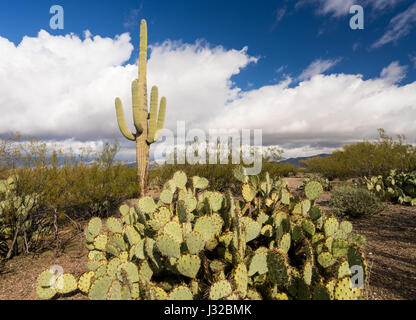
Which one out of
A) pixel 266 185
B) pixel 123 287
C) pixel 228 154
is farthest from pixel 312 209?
pixel 228 154

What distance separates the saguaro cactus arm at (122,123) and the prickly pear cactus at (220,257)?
6744 millimetres

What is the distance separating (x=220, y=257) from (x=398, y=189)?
8606 mm

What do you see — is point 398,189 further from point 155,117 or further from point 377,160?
point 155,117

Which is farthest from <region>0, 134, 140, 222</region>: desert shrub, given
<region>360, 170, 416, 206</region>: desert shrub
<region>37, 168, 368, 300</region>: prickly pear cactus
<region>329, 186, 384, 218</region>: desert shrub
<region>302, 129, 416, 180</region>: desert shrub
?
<region>302, 129, 416, 180</region>: desert shrub

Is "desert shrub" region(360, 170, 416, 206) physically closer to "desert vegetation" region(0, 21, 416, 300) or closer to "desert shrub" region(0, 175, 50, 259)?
"desert vegetation" region(0, 21, 416, 300)

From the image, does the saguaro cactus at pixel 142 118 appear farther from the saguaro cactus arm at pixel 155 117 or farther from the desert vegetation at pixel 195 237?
the desert vegetation at pixel 195 237

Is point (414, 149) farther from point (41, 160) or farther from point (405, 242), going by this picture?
point (41, 160)

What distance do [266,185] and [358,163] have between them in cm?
1602

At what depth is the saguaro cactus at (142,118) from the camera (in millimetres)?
8930

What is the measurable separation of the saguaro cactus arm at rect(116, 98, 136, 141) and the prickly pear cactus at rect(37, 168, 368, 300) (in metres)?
6.74

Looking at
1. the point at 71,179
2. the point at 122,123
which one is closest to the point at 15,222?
the point at 71,179

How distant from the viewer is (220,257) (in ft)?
7.40
